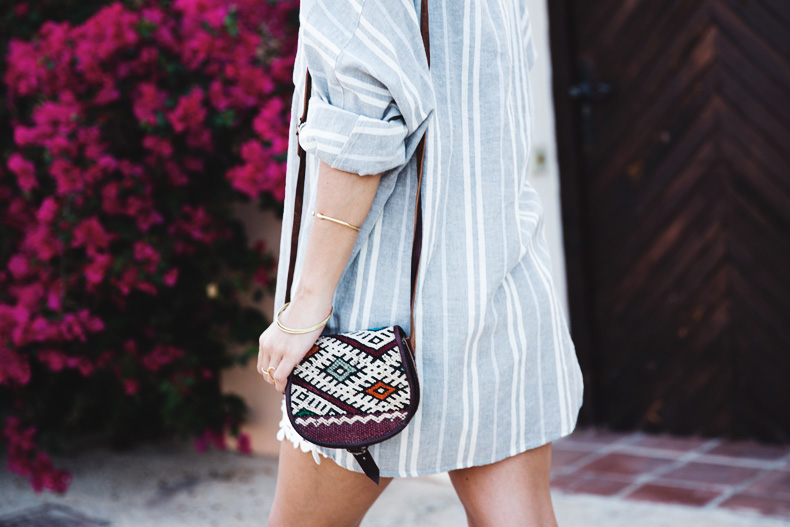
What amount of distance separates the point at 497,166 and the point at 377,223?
0.67 ft

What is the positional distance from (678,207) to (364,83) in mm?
2756

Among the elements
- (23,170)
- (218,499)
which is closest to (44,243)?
(23,170)

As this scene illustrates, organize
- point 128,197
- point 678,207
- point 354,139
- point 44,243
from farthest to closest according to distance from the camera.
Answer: point 678,207 → point 128,197 → point 44,243 → point 354,139

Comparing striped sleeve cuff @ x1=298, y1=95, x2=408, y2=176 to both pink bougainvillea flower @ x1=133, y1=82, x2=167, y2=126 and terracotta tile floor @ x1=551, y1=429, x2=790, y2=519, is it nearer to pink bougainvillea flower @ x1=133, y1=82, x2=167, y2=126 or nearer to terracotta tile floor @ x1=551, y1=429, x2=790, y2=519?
pink bougainvillea flower @ x1=133, y1=82, x2=167, y2=126

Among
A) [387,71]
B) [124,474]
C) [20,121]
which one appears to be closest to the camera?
[387,71]

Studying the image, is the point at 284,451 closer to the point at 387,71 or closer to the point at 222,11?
the point at 387,71

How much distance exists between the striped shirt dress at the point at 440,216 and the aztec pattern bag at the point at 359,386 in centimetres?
3

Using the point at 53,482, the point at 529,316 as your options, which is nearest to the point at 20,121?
the point at 53,482

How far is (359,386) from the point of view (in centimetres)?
118

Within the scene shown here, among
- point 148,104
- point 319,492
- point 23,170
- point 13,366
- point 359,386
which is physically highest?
point 148,104

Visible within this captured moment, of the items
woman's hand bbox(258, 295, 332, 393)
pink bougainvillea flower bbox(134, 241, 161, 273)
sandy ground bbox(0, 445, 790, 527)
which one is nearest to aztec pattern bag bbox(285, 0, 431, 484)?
woman's hand bbox(258, 295, 332, 393)

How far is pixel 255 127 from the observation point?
285 cm

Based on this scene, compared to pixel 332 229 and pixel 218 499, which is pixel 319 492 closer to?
pixel 332 229

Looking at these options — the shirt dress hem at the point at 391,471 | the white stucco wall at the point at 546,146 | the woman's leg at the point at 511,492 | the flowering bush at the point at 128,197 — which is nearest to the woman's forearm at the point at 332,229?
the shirt dress hem at the point at 391,471
